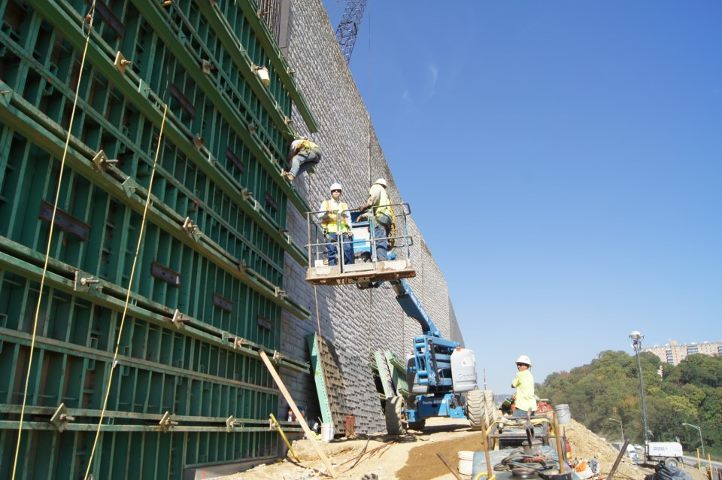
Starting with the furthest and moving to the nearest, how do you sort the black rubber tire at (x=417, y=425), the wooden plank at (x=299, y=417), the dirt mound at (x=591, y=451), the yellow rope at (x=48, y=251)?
the black rubber tire at (x=417, y=425) < the dirt mound at (x=591, y=451) < the wooden plank at (x=299, y=417) < the yellow rope at (x=48, y=251)

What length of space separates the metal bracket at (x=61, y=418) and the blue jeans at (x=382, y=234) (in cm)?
656

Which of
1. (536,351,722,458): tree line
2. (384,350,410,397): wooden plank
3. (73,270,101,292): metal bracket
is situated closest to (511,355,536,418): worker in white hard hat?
(73,270,101,292): metal bracket

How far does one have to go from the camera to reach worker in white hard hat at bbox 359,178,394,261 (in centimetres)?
1093

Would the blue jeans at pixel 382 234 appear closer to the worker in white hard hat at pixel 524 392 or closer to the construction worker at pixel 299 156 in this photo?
the construction worker at pixel 299 156

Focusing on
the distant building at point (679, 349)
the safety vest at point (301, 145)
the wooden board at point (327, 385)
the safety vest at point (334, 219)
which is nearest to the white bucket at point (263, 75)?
the safety vest at point (301, 145)

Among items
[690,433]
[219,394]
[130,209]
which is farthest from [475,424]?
[690,433]

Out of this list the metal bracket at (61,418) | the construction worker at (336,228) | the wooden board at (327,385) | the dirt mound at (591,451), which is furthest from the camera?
the dirt mound at (591,451)

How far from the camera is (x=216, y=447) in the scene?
7.98 m

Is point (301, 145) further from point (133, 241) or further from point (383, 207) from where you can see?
point (133, 241)

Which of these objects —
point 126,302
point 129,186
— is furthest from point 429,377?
point 129,186

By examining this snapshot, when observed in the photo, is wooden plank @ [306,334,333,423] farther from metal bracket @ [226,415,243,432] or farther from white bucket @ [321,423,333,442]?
metal bracket @ [226,415,243,432]

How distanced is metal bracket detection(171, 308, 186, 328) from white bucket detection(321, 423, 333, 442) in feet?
20.1

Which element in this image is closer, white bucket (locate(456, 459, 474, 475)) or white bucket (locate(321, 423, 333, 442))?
white bucket (locate(456, 459, 474, 475))

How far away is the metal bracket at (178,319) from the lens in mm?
6949
